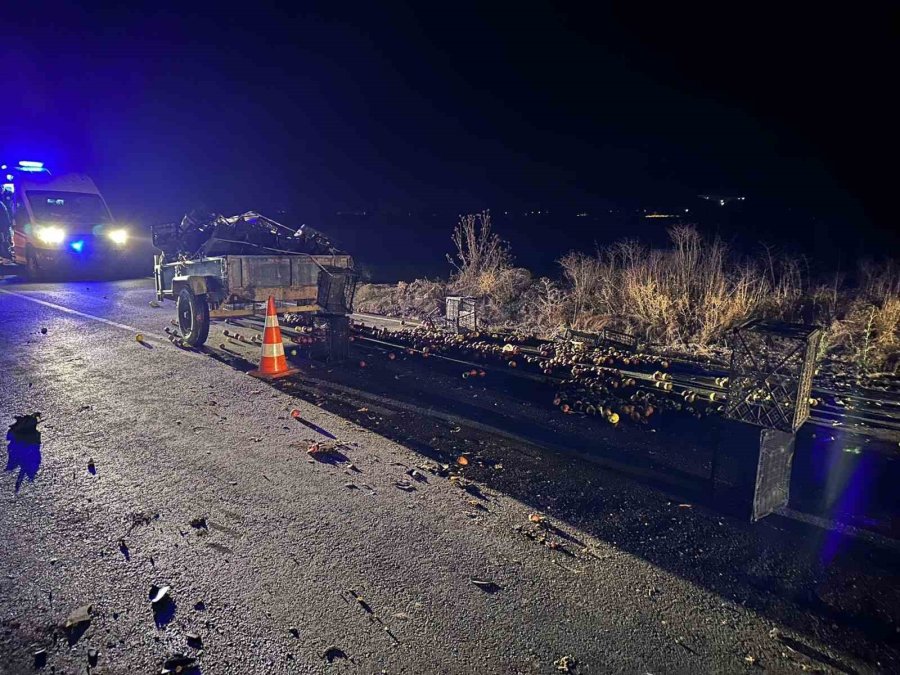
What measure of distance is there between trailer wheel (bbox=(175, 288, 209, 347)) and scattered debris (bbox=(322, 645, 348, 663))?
694cm

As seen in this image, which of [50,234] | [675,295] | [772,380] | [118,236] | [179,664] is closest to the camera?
[179,664]

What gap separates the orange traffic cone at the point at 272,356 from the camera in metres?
6.78

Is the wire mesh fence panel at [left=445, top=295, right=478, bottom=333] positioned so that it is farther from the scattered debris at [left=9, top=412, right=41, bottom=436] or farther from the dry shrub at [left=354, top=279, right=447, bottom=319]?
the scattered debris at [left=9, top=412, right=41, bottom=436]

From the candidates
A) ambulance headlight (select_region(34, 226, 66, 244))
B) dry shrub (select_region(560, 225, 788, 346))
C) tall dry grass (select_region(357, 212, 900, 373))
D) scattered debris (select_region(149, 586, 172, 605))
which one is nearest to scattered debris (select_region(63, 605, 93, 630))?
scattered debris (select_region(149, 586, 172, 605))

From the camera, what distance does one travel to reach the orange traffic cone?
22.2ft

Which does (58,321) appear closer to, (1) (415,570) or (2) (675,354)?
(1) (415,570)

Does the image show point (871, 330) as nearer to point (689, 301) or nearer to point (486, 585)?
point (689, 301)

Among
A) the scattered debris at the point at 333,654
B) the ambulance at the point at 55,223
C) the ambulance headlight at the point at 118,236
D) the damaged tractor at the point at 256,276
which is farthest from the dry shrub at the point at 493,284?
the ambulance at the point at 55,223

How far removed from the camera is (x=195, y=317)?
8.16 m

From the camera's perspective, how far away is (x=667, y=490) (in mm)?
3791

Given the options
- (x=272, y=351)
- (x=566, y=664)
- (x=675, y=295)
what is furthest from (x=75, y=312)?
(x=566, y=664)

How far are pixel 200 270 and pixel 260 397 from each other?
393 cm

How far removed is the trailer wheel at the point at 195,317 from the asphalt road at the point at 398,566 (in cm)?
353

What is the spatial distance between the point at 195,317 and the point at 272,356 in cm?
223
